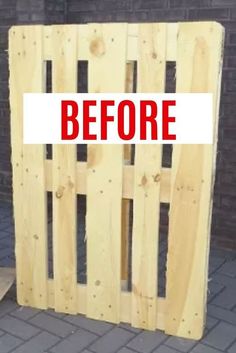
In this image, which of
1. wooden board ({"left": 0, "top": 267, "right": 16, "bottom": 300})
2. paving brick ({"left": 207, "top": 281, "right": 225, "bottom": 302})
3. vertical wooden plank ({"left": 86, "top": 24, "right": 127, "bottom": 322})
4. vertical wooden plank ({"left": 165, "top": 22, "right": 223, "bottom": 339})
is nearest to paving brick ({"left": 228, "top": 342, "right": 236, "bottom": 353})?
vertical wooden plank ({"left": 165, "top": 22, "right": 223, "bottom": 339})

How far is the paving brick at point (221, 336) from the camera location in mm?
2957

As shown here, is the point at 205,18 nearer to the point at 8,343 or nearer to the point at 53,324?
the point at 53,324

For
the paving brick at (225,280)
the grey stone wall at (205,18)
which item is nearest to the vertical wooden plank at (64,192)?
the paving brick at (225,280)

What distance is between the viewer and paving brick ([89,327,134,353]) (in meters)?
2.90

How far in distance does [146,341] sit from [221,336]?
46 centimetres

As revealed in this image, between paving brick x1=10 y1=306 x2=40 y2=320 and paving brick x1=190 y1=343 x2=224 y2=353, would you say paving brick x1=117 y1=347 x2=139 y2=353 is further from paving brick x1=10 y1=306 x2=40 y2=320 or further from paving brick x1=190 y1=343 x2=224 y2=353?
paving brick x1=10 y1=306 x2=40 y2=320

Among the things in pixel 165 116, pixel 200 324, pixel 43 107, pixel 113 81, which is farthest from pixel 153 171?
pixel 200 324

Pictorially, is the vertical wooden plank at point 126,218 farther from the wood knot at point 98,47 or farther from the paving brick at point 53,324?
the paving brick at point 53,324

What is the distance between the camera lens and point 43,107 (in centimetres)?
295

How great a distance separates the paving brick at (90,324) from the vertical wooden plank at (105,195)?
0.04 metres

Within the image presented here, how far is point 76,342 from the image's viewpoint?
2.96 meters

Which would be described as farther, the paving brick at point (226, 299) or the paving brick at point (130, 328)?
the paving brick at point (226, 299)

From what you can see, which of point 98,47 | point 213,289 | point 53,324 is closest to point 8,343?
point 53,324

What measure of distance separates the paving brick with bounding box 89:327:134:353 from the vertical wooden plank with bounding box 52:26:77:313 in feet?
1.02
